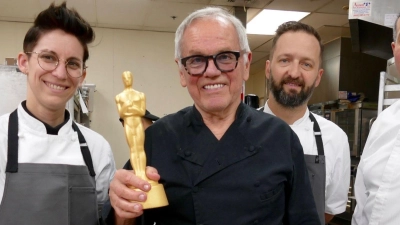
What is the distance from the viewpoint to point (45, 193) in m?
1.18

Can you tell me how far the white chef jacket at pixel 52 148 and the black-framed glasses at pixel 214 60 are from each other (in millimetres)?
571

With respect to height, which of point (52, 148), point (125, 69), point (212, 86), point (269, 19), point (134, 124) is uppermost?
point (269, 19)

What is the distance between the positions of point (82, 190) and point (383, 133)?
118 centimetres

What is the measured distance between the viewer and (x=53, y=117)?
130cm

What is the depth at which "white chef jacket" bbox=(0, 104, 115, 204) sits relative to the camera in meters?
1.21

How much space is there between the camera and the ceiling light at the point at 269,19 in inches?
177

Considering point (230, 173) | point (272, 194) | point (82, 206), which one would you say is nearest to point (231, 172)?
point (230, 173)

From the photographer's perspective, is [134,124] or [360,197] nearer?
[134,124]

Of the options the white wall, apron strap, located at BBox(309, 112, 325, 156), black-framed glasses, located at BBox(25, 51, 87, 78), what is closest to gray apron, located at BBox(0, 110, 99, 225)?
black-framed glasses, located at BBox(25, 51, 87, 78)

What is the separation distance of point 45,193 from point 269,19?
4.16 meters

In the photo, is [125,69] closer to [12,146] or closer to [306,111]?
[306,111]

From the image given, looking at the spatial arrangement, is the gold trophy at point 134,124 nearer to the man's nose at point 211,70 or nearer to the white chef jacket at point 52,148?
the man's nose at point 211,70

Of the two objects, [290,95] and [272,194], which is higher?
[290,95]

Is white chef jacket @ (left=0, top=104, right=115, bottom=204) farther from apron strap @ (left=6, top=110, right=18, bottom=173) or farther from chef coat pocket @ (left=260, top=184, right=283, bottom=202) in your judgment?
chef coat pocket @ (left=260, top=184, right=283, bottom=202)
